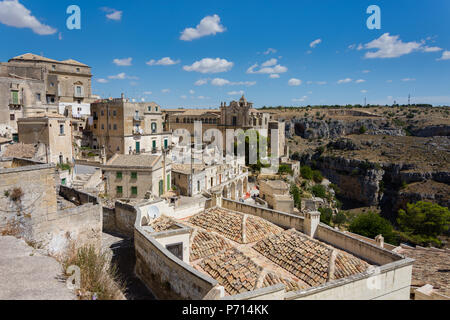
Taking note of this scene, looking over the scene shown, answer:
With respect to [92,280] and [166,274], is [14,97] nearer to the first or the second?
[166,274]

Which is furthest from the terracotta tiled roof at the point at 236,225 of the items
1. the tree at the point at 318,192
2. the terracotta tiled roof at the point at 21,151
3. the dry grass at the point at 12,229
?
the tree at the point at 318,192

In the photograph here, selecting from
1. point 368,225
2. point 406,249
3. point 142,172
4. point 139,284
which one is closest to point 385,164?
point 368,225

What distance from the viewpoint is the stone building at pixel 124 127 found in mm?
32438

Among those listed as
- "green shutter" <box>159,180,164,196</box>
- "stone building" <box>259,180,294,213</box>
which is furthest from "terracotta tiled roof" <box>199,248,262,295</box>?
"stone building" <box>259,180,294,213</box>

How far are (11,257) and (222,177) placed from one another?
24.5 m

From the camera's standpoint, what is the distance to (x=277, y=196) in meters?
29.5

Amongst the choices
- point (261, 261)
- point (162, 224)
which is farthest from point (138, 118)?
point (261, 261)

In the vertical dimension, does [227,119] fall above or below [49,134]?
above

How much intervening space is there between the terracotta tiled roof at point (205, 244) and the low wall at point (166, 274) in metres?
2.00

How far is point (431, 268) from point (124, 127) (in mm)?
28594

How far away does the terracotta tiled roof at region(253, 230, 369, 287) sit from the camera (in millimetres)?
9048

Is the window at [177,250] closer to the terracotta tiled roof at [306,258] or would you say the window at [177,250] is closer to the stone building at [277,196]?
the terracotta tiled roof at [306,258]

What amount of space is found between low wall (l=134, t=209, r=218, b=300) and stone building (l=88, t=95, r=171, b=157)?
81.7ft

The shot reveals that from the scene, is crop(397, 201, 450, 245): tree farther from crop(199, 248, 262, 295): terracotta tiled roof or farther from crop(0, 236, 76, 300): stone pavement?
crop(0, 236, 76, 300): stone pavement
